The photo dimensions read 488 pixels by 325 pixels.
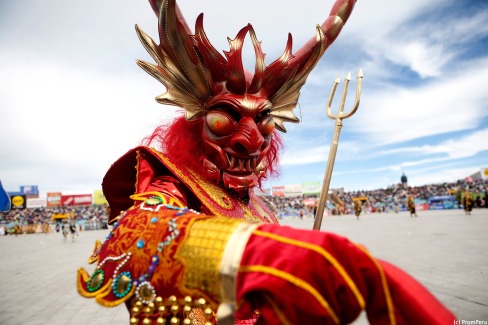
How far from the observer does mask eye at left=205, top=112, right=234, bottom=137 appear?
167 centimetres

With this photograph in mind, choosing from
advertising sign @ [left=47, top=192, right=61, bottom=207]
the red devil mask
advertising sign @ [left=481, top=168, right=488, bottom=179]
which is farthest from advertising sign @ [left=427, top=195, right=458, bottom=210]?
advertising sign @ [left=47, top=192, right=61, bottom=207]

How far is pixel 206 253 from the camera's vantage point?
0.76 meters

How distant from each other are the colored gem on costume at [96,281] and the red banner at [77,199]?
204ft

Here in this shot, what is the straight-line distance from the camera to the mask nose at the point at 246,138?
5.36 feet

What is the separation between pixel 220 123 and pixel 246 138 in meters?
0.17

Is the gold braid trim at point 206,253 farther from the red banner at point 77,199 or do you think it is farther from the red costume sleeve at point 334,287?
the red banner at point 77,199

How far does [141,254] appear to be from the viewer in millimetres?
855

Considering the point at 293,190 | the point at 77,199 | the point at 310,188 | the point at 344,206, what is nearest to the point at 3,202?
the point at 344,206

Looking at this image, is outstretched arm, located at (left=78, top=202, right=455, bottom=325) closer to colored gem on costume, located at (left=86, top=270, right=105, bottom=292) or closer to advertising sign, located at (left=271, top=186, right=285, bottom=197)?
colored gem on costume, located at (left=86, top=270, right=105, bottom=292)

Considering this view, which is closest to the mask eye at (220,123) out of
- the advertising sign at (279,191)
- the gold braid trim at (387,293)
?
the gold braid trim at (387,293)

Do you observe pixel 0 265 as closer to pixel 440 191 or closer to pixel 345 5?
pixel 345 5

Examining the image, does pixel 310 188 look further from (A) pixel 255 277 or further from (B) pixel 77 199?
(A) pixel 255 277

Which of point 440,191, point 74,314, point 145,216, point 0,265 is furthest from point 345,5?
point 440,191

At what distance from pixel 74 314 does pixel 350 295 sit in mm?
5237
